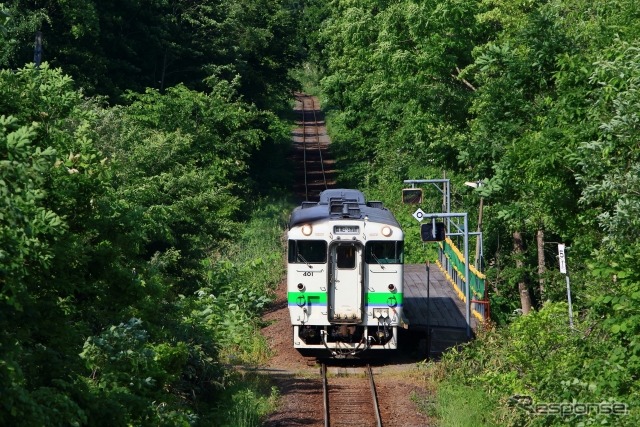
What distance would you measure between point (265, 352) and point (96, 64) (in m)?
19.2

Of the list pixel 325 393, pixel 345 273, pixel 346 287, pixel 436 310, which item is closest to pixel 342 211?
pixel 345 273

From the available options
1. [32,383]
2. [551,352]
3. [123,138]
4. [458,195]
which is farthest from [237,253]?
[32,383]

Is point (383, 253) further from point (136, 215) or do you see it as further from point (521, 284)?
point (136, 215)

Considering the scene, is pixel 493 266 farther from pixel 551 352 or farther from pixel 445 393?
pixel 551 352

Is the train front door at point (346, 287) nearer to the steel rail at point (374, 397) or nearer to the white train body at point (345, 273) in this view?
the white train body at point (345, 273)

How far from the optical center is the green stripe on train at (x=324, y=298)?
20516mm

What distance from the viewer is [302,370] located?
2131 cm

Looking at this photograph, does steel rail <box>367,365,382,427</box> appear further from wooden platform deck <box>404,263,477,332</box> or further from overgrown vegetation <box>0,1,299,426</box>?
overgrown vegetation <box>0,1,299,426</box>

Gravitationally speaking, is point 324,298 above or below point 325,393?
above

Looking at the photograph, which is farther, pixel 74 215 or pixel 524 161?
pixel 524 161

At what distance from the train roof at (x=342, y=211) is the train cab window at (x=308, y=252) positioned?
1.43 ft

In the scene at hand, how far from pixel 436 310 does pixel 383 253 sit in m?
4.21

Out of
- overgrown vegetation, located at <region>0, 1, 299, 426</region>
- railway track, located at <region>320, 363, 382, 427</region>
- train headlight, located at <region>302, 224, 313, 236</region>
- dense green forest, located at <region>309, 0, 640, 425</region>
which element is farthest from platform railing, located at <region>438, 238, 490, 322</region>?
overgrown vegetation, located at <region>0, 1, 299, 426</region>

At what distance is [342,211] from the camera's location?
21062 millimetres
